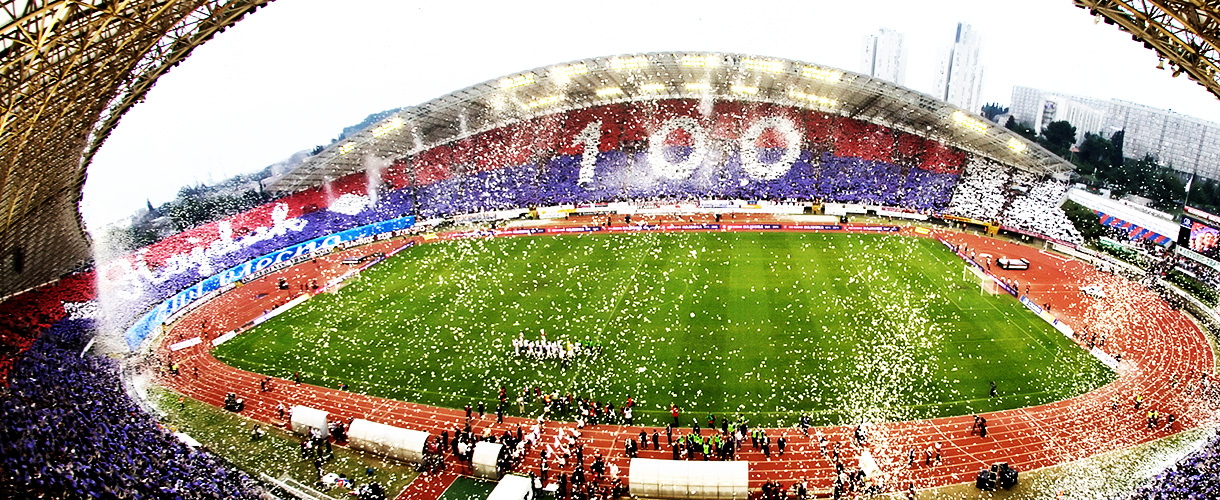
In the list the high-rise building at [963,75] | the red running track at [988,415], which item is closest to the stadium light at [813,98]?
the red running track at [988,415]

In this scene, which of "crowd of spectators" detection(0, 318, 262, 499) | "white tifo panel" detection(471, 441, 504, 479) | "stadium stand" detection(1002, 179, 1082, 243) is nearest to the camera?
"crowd of spectators" detection(0, 318, 262, 499)

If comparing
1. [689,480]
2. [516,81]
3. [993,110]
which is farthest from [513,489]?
[993,110]

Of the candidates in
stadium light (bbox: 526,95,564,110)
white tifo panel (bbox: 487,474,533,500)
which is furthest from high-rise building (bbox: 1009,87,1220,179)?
white tifo panel (bbox: 487,474,533,500)

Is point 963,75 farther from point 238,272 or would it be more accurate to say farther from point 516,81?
point 238,272

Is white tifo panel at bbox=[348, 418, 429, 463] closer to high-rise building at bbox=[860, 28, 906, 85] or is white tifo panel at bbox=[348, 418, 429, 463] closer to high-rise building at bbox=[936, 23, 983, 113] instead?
high-rise building at bbox=[936, 23, 983, 113]

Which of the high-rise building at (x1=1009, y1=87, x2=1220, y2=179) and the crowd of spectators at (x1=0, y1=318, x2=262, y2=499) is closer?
the crowd of spectators at (x1=0, y1=318, x2=262, y2=499)
